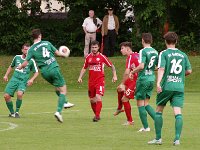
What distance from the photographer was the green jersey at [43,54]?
18109mm

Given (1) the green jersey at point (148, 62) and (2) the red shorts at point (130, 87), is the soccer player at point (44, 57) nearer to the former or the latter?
(2) the red shorts at point (130, 87)

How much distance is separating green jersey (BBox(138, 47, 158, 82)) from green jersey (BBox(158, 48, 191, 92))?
1.85m

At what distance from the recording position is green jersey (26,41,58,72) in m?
18.1

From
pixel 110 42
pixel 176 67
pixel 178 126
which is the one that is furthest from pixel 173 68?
pixel 110 42

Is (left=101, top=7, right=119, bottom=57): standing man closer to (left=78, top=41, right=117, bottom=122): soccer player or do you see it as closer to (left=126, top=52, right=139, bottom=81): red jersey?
(left=78, top=41, right=117, bottom=122): soccer player

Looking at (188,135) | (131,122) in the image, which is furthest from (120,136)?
(131,122)

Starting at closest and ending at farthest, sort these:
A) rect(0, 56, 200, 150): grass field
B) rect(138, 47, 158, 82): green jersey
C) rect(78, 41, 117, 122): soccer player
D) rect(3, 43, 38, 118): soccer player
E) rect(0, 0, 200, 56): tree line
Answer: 1. rect(0, 56, 200, 150): grass field
2. rect(138, 47, 158, 82): green jersey
3. rect(78, 41, 117, 122): soccer player
4. rect(3, 43, 38, 118): soccer player
5. rect(0, 0, 200, 56): tree line

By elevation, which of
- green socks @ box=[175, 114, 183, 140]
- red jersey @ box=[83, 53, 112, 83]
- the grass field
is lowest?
the grass field

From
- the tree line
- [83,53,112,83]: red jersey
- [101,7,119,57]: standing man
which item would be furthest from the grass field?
the tree line

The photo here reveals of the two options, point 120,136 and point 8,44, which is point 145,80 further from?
point 8,44

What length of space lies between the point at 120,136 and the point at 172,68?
207cm

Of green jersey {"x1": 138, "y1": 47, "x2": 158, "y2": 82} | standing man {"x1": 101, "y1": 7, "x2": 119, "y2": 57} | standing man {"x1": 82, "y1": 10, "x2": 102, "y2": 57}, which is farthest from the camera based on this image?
standing man {"x1": 101, "y1": 7, "x2": 119, "y2": 57}

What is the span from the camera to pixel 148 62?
16219 mm

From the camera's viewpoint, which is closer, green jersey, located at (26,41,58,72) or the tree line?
green jersey, located at (26,41,58,72)
